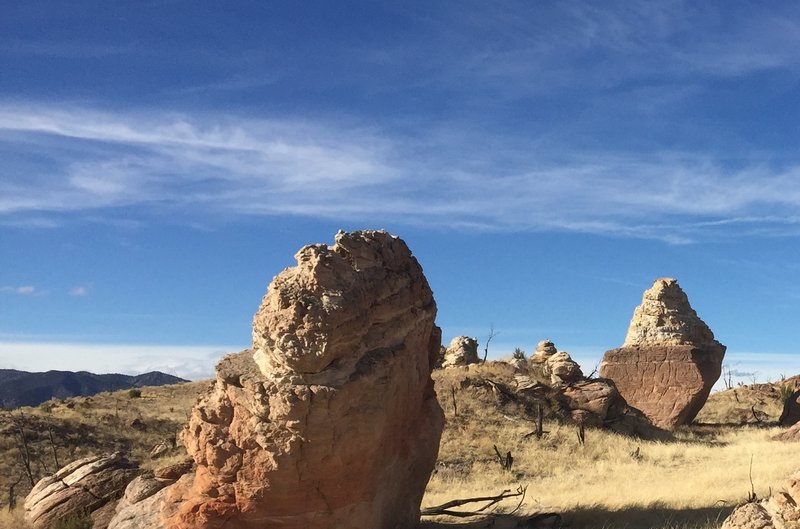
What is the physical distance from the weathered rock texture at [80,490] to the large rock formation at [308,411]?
8.06 ft

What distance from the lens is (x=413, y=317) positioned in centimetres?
1076

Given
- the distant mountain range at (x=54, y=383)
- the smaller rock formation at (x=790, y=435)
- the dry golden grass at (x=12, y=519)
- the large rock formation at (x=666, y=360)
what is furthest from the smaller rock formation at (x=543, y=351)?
the distant mountain range at (x=54, y=383)

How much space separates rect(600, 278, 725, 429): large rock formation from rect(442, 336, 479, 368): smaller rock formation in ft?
32.8

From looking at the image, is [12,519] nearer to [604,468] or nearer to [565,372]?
[604,468]

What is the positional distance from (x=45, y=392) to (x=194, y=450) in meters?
104

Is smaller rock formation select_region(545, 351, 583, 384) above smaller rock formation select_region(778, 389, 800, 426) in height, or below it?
above

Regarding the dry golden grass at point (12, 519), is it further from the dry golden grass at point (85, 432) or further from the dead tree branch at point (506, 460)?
the dead tree branch at point (506, 460)

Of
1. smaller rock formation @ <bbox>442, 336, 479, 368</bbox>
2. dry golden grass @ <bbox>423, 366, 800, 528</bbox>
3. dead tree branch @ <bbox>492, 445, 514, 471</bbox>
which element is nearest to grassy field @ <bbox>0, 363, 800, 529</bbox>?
dry golden grass @ <bbox>423, 366, 800, 528</bbox>

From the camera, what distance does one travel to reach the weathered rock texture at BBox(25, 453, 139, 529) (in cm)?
1244

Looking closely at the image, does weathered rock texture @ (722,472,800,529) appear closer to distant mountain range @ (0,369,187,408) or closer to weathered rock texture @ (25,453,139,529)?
weathered rock texture @ (25,453,139,529)

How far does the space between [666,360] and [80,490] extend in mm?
20065

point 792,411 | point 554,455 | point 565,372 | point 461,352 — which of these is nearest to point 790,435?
point 792,411

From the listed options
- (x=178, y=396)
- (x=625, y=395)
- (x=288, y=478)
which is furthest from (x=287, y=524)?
(x=178, y=396)

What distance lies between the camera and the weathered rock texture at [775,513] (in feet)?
24.1
